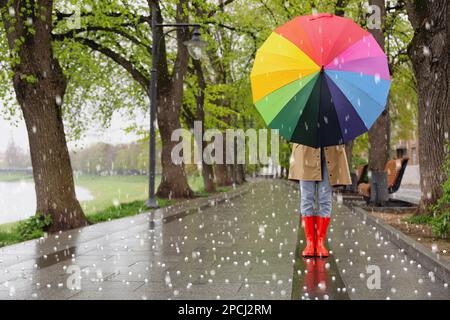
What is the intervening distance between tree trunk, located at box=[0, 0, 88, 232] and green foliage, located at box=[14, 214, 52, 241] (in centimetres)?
15

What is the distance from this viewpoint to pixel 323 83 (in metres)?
5.79

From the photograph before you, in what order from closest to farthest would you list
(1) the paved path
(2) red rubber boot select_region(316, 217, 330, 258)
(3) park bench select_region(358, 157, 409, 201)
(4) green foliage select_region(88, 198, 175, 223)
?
(1) the paved path < (2) red rubber boot select_region(316, 217, 330, 258) < (4) green foliage select_region(88, 198, 175, 223) < (3) park bench select_region(358, 157, 409, 201)

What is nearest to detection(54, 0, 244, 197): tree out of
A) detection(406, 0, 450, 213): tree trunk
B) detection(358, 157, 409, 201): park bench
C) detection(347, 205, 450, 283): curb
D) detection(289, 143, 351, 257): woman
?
detection(358, 157, 409, 201): park bench

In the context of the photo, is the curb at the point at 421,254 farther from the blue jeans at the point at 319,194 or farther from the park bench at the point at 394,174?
the park bench at the point at 394,174

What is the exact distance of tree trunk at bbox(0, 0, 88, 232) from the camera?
10492mm

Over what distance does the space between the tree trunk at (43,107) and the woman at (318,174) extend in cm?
581

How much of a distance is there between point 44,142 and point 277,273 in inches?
257

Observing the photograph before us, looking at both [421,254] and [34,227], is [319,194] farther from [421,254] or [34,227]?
[34,227]

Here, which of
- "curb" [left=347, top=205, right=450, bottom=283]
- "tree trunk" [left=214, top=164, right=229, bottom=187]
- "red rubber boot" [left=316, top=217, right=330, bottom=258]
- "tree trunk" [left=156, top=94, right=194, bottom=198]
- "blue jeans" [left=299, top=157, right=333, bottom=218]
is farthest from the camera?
"tree trunk" [left=214, top=164, right=229, bottom=187]

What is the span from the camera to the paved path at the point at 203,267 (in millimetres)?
5211

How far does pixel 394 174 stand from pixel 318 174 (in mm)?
8832

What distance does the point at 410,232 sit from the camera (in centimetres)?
915

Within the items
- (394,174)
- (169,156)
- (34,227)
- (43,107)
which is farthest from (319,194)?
(169,156)

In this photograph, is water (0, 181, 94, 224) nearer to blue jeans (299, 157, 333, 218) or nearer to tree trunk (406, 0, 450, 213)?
blue jeans (299, 157, 333, 218)
